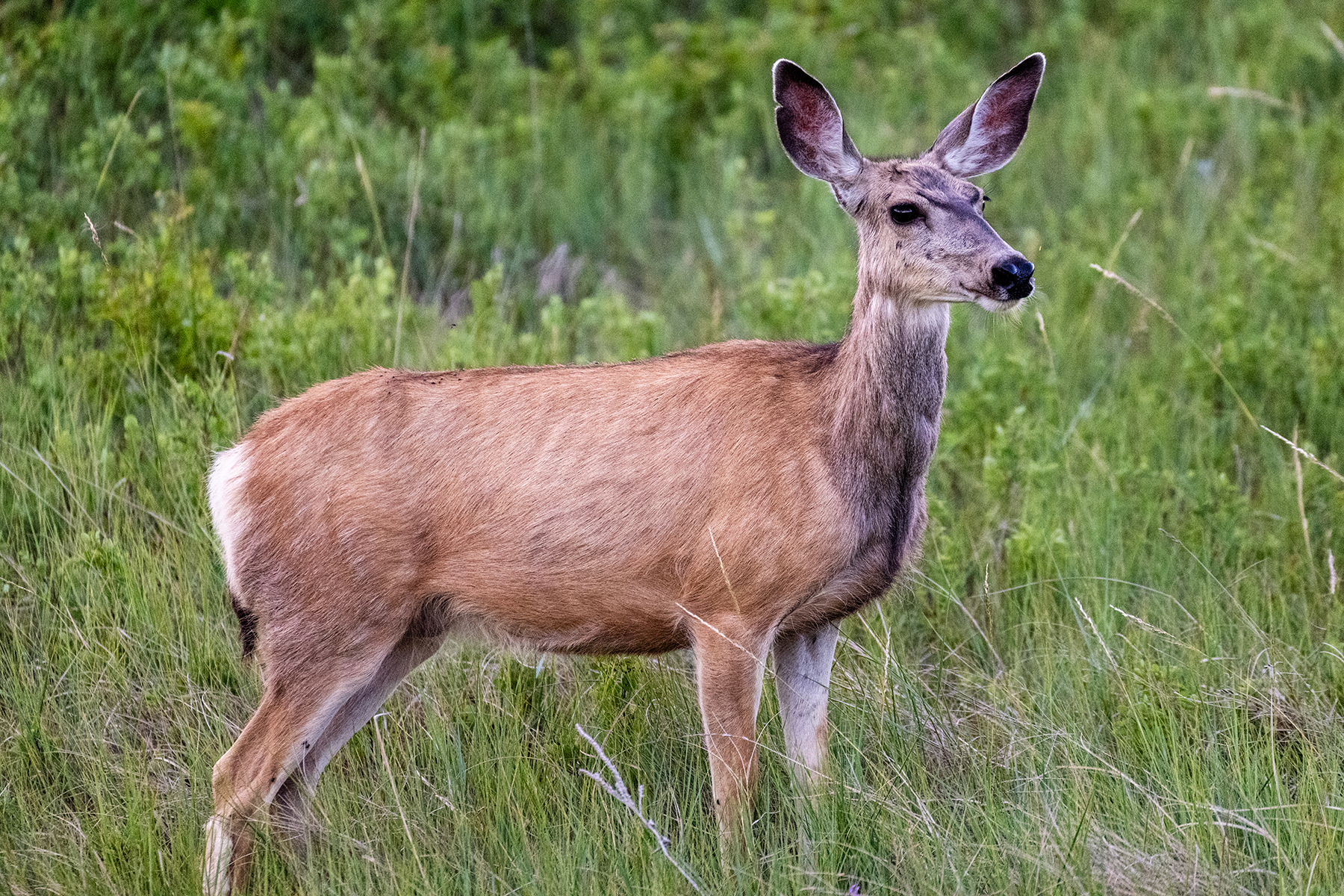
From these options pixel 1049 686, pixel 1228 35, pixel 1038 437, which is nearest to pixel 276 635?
pixel 1049 686

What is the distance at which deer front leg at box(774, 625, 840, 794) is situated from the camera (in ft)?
14.8

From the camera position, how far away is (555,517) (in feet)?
14.2

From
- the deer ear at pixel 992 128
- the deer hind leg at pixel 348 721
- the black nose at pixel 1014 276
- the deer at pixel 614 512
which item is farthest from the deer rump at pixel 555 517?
the deer ear at pixel 992 128

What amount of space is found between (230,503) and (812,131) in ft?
6.72

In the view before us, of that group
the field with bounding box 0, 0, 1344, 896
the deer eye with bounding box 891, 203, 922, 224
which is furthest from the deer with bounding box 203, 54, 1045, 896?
the field with bounding box 0, 0, 1344, 896

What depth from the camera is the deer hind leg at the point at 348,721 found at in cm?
437

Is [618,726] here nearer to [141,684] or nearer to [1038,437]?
[141,684]

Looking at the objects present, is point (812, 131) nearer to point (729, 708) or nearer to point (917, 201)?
point (917, 201)

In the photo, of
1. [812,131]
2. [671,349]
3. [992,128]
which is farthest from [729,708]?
[671,349]

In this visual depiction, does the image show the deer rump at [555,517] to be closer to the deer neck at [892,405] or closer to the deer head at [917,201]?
the deer neck at [892,405]

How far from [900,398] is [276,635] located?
190cm

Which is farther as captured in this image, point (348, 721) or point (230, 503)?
point (348, 721)

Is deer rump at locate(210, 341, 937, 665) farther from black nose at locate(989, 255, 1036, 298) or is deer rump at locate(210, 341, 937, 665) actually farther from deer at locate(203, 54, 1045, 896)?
black nose at locate(989, 255, 1036, 298)

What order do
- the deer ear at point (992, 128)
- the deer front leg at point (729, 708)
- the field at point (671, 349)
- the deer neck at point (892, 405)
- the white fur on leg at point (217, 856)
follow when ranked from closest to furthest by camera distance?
the white fur on leg at point (217, 856), the field at point (671, 349), the deer front leg at point (729, 708), the deer neck at point (892, 405), the deer ear at point (992, 128)
